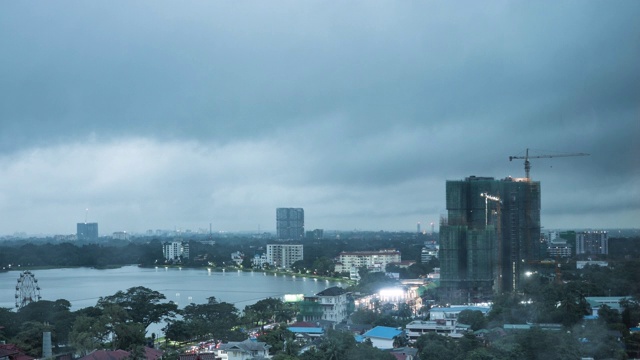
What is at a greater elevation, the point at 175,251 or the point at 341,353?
the point at 341,353

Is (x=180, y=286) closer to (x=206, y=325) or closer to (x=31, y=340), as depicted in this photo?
(x=206, y=325)

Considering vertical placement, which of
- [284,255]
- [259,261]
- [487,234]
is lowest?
[259,261]

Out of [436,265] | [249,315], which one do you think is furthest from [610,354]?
[436,265]

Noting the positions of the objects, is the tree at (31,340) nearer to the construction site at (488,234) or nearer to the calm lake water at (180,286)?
the calm lake water at (180,286)

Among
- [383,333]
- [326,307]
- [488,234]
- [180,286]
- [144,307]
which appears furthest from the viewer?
[180,286]

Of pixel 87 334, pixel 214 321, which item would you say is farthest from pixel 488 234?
pixel 87 334

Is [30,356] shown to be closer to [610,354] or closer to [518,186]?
[610,354]

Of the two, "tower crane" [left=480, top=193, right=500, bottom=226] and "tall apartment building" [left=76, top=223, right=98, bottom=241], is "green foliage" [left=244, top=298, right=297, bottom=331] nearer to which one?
"tower crane" [left=480, top=193, right=500, bottom=226]
